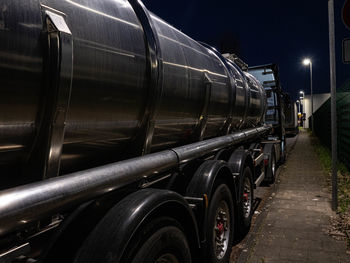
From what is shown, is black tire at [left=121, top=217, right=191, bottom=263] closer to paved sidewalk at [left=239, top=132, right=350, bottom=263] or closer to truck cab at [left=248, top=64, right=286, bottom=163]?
paved sidewalk at [left=239, top=132, right=350, bottom=263]

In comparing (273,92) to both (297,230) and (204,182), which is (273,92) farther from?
(204,182)

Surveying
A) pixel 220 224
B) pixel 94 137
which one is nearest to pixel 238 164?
pixel 220 224

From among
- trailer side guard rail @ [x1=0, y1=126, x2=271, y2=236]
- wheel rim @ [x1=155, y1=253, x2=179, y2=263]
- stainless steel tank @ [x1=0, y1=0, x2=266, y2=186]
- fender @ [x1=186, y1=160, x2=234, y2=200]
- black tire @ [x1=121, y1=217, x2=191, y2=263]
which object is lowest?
wheel rim @ [x1=155, y1=253, x2=179, y2=263]

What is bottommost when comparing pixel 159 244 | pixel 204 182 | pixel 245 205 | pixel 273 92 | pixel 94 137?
pixel 245 205

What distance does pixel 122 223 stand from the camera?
1659 millimetres

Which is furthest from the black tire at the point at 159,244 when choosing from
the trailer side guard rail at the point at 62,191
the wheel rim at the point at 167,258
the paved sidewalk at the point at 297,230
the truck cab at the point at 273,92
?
the truck cab at the point at 273,92

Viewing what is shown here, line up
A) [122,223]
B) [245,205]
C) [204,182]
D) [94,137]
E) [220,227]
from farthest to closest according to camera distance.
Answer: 1. [245,205]
2. [220,227]
3. [204,182]
4. [94,137]
5. [122,223]

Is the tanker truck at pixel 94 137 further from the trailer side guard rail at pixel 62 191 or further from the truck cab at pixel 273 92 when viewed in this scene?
the truck cab at pixel 273 92

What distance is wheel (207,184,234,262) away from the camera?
2974mm

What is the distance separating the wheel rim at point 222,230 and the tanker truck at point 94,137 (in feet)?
1.24

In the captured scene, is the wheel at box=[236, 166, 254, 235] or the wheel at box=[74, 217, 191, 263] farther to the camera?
the wheel at box=[236, 166, 254, 235]

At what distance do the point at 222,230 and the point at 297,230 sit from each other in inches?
70.5

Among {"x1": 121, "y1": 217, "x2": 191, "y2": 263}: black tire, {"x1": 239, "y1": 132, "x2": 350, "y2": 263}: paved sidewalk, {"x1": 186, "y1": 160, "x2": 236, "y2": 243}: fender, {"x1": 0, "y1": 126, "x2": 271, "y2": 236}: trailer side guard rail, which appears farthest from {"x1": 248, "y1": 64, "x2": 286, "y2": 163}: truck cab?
{"x1": 0, "y1": 126, "x2": 271, "y2": 236}: trailer side guard rail

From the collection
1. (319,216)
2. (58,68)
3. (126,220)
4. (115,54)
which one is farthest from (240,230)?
(58,68)
